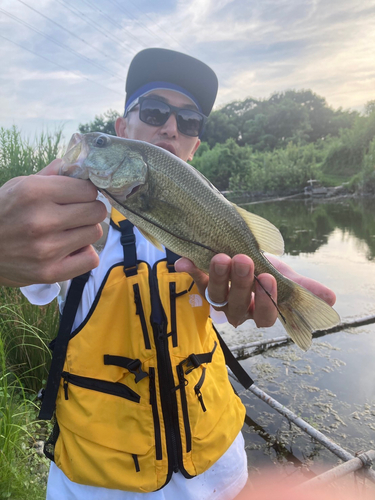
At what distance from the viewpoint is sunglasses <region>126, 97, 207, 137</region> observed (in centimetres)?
268

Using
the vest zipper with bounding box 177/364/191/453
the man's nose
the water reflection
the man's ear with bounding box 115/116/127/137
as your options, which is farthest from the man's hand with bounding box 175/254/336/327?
the water reflection

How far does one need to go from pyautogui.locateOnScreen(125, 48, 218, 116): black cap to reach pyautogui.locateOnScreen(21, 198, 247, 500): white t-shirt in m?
1.50

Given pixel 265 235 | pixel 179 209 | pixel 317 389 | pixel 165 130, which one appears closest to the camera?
pixel 179 209

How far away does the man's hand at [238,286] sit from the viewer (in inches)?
63.9

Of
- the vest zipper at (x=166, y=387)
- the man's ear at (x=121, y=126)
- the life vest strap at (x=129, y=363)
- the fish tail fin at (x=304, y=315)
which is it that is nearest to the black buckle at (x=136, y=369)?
the life vest strap at (x=129, y=363)

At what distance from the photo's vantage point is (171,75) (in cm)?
281

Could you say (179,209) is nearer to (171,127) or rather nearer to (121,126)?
(171,127)

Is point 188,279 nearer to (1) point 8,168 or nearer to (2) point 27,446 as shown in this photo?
(2) point 27,446

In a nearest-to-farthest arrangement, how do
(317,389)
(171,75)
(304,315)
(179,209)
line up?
(179,209) < (304,315) < (171,75) < (317,389)

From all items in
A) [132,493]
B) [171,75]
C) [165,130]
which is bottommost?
[132,493]

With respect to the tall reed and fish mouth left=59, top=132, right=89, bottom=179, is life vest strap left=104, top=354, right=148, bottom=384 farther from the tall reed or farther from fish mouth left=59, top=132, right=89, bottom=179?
A: the tall reed

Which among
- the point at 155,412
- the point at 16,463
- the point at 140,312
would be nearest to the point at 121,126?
the point at 140,312

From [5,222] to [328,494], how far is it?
331cm

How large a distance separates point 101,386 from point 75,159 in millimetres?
1279
